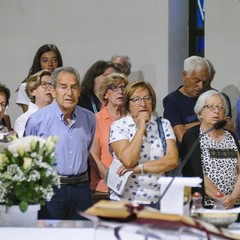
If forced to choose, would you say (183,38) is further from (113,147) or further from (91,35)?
(113,147)

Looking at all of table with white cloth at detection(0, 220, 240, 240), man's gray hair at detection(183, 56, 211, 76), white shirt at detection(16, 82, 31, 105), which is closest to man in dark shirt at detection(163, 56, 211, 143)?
man's gray hair at detection(183, 56, 211, 76)

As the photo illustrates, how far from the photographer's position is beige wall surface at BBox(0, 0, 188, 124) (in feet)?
29.1

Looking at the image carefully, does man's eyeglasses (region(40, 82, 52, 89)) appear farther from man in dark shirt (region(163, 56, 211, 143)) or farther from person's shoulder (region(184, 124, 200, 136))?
person's shoulder (region(184, 124, 200, 136))

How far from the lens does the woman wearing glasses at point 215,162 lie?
6.31 metres

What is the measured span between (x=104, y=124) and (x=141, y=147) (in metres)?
0.71

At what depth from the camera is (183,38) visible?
894 cm

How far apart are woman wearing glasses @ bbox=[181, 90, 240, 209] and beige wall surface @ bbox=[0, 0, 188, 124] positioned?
2.35 m

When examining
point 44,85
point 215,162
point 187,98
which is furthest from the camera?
point 187,98

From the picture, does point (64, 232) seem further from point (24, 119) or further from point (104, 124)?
point (24, 119)

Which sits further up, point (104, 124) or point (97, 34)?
point (97, 34)

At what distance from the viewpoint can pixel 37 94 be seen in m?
7.04

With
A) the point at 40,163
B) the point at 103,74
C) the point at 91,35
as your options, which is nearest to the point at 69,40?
the point at 91,35

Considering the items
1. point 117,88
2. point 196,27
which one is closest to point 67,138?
point 117,88

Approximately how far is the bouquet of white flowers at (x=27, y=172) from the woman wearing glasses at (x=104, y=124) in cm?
184
